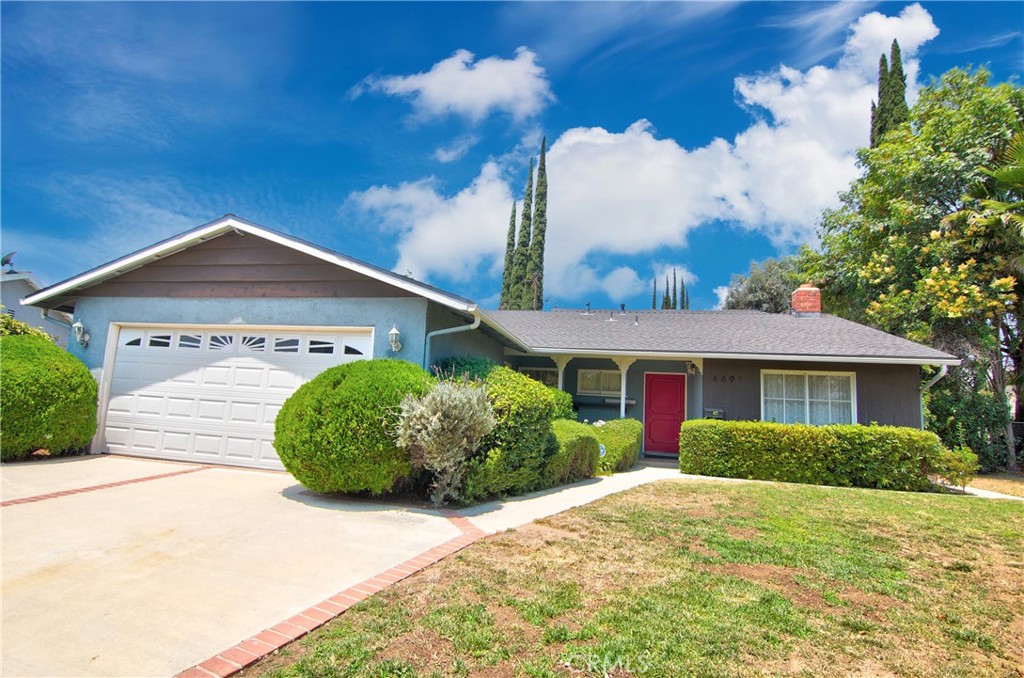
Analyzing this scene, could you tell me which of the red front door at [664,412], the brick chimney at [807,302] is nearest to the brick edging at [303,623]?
the red front door at [664,412]

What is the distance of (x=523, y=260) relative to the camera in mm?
32156

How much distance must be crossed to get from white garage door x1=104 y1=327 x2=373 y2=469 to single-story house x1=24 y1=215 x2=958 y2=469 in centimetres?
2

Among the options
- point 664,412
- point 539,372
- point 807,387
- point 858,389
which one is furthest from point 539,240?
point 858,389

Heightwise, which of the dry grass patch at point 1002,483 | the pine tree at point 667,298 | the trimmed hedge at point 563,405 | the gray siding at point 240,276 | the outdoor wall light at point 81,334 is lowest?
the dry grass patch at point 1002,483

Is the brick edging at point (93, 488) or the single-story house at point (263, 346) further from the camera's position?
the single-story house at point (263, 346)

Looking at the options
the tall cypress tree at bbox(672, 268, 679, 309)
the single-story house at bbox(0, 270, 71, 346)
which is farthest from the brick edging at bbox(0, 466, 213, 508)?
the tall cypress tree at bbox(672, 268, 679, 309)

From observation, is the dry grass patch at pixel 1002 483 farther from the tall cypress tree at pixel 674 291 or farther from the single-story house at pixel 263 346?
the tall cypress tree at pixel 674 291

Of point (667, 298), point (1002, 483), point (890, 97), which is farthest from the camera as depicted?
point (667, 298)

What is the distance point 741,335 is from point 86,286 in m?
14.9

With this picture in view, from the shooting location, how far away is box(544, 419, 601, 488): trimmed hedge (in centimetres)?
838

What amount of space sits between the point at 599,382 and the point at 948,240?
36.1ft

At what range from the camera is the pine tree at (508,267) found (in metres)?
32.4

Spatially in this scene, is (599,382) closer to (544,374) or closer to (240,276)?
(544,374)

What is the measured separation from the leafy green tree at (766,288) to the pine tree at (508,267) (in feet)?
44.9
